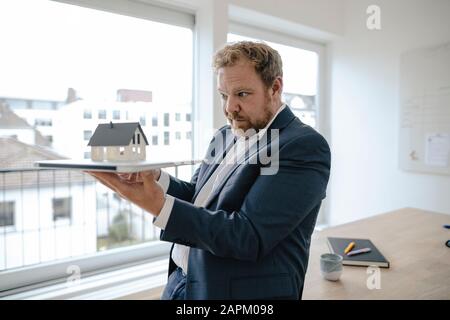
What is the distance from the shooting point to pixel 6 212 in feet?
5.25

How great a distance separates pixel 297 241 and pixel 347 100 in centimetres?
233

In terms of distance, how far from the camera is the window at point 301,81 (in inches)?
108

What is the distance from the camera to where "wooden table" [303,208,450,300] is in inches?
42.5

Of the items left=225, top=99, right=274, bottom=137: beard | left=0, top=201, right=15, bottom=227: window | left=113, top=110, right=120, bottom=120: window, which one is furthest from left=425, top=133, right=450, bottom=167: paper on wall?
left=0, top=201, right=15, bottom=227: window

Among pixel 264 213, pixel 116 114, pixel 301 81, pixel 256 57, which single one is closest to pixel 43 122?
pixel 116 114

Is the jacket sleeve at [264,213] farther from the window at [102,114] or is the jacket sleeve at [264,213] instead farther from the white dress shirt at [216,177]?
the window at [102,114]

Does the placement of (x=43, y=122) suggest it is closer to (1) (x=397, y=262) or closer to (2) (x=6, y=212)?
(2) (x=6, y=212)

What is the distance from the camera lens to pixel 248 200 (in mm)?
748

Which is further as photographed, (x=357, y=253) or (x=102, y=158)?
(x=357, y=253)

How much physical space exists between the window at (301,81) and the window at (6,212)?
1.98 meters

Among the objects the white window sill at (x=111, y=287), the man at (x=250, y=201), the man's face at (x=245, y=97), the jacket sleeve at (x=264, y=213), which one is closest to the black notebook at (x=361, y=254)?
the man at (x=250, y=201)

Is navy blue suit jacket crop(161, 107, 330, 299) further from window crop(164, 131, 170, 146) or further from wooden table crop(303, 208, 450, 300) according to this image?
window crop(164, 131, 170, 146)

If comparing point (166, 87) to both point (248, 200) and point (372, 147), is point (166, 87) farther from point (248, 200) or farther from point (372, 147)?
point (372, 147)

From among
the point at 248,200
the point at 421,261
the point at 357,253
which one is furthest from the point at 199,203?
the point at 421,261
